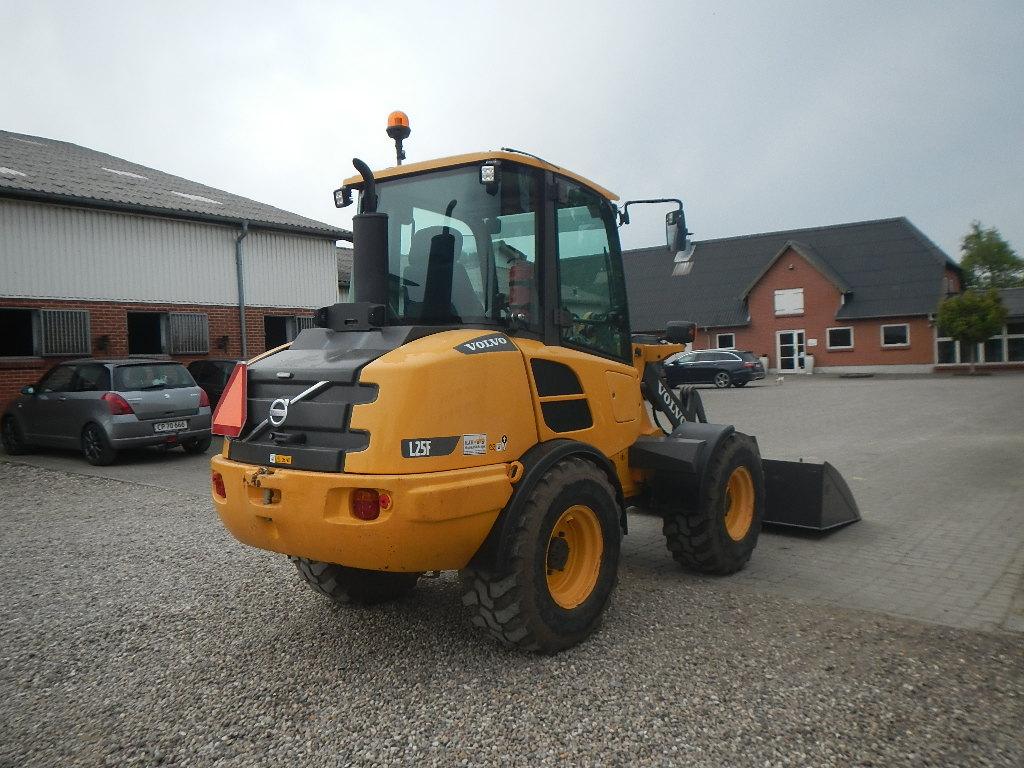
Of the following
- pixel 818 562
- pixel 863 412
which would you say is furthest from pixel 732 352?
pixel 818 562

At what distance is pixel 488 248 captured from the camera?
4102 millimetres

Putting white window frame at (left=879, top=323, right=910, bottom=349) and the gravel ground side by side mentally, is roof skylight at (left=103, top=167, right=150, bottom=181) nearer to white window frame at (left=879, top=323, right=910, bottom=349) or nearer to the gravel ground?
the gravel ground

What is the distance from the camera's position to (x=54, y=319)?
15.1 m

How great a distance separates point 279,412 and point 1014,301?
40.4 metres

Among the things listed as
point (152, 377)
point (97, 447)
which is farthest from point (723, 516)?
point (97, 447)

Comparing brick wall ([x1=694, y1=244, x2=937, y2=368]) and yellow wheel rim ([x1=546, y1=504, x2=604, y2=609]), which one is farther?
brick wall ([x1=694, y1=244, x2=937, y2=368])

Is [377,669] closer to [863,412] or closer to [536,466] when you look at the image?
[536,466]

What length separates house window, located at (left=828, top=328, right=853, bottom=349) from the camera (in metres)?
38.2

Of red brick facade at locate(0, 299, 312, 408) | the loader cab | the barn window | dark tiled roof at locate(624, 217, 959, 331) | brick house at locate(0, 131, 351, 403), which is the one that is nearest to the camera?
the loader cab

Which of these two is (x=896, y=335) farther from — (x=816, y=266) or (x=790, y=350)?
(x=816, y=266)

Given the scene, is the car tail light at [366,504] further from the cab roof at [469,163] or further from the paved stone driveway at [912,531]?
the paved stone driveway at [912,531]

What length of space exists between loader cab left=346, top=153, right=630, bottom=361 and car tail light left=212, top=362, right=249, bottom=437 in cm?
78

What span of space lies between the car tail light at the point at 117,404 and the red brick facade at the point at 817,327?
3166 cm

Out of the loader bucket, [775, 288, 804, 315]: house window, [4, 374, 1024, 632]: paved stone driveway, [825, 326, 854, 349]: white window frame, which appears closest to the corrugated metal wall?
[4, 374, 1024, 632]: paved stone driveway
